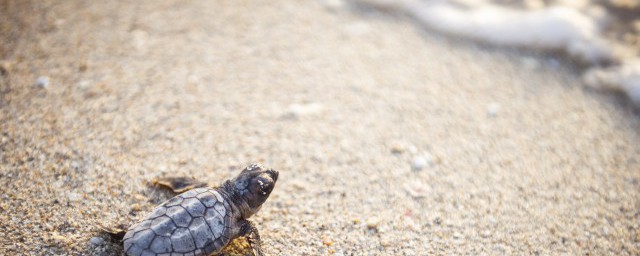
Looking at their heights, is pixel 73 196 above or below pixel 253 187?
below

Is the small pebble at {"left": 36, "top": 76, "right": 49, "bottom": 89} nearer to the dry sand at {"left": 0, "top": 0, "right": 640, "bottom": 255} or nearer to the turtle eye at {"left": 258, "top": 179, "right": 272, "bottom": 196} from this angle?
the dry sand at {"left": 0, "top": 0, "right": 640, "bottom": 255}

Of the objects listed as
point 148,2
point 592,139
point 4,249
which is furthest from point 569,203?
point 148,2

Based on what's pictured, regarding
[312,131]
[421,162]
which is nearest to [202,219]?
[312,131]

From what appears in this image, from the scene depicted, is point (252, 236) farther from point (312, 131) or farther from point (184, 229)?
point (312, 131)

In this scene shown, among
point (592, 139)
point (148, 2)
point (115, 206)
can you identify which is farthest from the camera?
point (148, 2)

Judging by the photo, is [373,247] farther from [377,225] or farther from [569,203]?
[569,203]

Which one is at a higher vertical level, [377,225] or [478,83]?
[478,83]

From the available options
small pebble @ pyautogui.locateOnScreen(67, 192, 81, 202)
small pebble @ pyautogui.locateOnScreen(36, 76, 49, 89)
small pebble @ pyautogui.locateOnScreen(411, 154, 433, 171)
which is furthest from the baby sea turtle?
small pebble @ pyautogui.locateOnScreen(36, 76, 49, 89)
